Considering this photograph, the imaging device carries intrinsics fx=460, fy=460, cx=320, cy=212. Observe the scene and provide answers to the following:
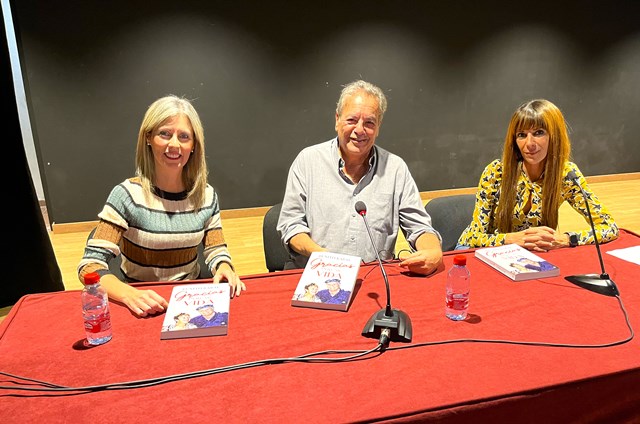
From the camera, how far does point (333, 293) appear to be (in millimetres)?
1576

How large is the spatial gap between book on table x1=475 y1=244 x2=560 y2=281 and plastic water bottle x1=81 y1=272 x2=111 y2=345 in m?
1.43

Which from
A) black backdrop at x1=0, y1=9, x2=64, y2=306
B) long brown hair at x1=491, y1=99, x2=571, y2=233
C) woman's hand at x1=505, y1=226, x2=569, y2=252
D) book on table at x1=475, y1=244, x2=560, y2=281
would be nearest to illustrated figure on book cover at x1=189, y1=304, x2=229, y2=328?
book on table at x1=475, y1=244, x2=560, y2=281

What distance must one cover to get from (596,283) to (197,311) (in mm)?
1411

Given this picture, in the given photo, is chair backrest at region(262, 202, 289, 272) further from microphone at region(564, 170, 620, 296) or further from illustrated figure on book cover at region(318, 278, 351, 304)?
microphone at region(564, 170, 620, 296)

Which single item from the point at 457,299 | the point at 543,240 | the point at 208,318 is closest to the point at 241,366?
the point at 208,318

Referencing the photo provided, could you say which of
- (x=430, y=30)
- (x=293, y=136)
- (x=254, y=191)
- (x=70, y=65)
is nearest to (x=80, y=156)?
(x=70, y=65)

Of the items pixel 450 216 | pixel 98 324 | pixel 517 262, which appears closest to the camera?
pixel 98 324

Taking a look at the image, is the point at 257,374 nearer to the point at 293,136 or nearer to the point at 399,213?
the point at 399,213

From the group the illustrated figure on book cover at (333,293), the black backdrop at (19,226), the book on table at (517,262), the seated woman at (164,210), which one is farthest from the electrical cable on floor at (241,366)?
the black backdrop at (19,226)

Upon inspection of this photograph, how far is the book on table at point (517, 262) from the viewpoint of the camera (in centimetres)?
176

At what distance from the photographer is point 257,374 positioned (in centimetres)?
120

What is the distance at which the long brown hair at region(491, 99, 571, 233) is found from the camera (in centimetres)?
230

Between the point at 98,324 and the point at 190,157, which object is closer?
the point at 98,324

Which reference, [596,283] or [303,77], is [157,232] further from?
[303,77]
